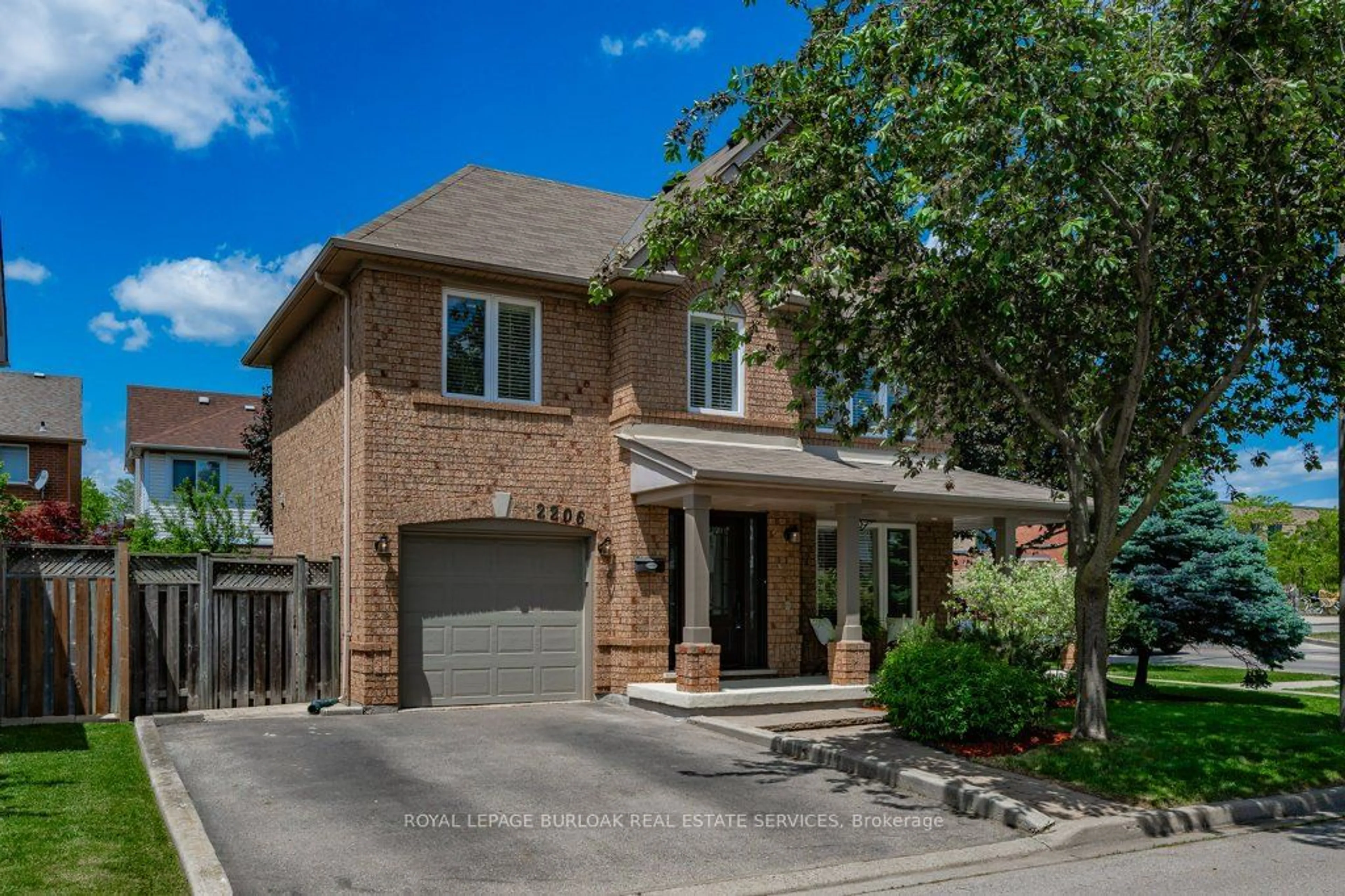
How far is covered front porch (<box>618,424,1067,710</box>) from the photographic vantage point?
47.7 feet

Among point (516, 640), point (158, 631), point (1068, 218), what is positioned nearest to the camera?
point (1068, 218)

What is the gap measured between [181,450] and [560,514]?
26233 millimetres

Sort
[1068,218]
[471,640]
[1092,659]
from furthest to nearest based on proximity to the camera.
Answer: [471,640], [1092,659], [1068,218]

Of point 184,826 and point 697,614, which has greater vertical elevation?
point 697,614

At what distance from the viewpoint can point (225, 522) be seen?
2492 cm

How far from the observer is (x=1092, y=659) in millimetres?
11219

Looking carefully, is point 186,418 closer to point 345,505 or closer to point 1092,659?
point 345,505

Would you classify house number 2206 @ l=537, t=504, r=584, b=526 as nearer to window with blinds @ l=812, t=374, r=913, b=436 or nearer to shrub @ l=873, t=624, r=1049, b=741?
window with blinds @ l=812, t=374, r=913, b=436

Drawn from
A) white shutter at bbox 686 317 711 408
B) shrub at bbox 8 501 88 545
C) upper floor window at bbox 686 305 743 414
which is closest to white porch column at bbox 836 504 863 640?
upper floor window at bbox 686 305 743 414

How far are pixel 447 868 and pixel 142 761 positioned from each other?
14.8ft

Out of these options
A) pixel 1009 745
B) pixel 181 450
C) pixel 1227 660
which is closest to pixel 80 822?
pixel 1009 745

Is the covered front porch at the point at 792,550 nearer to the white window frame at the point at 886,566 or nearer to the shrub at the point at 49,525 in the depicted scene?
the white window frame at the point at 886,566

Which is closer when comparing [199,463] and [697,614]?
[697,614]

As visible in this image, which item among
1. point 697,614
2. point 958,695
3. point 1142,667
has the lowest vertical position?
point 1142,667
